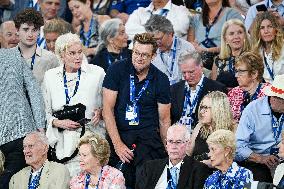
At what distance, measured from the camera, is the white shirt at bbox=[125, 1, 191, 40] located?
13094 mm

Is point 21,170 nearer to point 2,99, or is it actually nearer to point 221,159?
point 2,99

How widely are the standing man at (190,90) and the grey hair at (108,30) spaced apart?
4.02ft

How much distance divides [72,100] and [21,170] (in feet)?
3.00

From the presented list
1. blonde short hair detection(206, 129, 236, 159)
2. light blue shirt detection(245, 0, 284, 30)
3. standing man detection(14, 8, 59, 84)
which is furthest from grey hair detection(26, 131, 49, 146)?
light blue shirt detection(245, 0, 284, 30)

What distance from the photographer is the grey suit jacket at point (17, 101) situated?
1052cm

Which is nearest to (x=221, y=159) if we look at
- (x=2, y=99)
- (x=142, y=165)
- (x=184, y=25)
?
(x=142, y=165)

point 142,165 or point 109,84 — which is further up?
point 109,84

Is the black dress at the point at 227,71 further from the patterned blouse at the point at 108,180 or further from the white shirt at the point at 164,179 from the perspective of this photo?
the patterned blouse at the point at 108,180

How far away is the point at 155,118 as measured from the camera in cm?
1080

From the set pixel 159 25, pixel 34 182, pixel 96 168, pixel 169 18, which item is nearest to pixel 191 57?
pixel 159 25

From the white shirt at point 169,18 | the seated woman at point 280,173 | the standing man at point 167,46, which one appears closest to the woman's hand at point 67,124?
the standing man at point 167,46

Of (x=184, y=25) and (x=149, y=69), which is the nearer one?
(x=149, y=69)

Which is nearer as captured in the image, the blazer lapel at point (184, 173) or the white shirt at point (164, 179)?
the blazer lapel at point (184, 173)

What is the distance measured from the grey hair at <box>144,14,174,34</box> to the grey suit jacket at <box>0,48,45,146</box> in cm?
197
